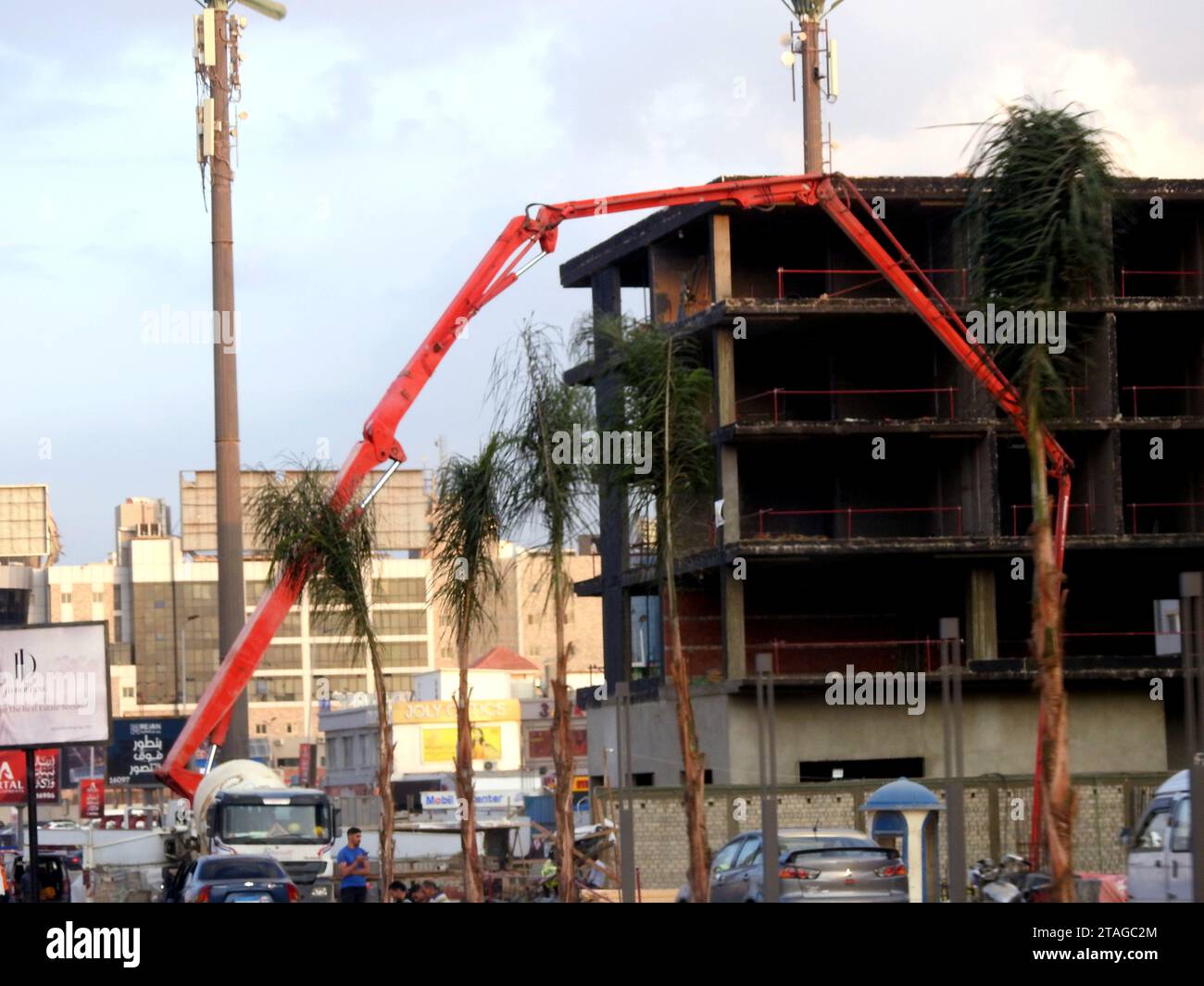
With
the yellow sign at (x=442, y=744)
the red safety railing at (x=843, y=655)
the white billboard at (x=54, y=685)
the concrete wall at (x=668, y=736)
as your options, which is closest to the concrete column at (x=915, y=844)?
the white billboard at (x=54, y=685)

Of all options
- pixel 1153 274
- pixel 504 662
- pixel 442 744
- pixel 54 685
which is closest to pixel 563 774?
pixel 54 685

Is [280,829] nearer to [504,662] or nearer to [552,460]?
[552,460]

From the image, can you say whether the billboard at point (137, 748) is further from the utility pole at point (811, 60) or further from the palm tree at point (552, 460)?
the palm tree at point (552, 460)

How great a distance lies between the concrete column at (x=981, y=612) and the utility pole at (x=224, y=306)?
1934 centimetres

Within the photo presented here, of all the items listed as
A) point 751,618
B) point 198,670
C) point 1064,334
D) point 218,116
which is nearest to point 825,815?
point 751,618

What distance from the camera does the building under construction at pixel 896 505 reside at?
49.7 meters

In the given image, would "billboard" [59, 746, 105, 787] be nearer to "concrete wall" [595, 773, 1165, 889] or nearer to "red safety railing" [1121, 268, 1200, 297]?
"concrete wall" [595, 773, 1165, 889]

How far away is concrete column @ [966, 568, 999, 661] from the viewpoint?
50.0 meters

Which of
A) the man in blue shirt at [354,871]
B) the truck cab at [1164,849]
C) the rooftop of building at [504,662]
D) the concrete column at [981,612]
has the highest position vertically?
the concrete column at [981,612]

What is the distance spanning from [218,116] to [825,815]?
95.7 feet

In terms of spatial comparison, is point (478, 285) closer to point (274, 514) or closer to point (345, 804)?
point (274, 514)

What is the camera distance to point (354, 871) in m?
31.3

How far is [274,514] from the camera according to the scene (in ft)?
119

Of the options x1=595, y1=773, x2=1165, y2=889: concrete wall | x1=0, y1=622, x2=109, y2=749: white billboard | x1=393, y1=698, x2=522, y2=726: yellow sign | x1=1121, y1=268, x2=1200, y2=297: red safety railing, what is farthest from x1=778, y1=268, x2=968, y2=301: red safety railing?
x1=393, y1=698, x2=522, y2=726: yellow sign
